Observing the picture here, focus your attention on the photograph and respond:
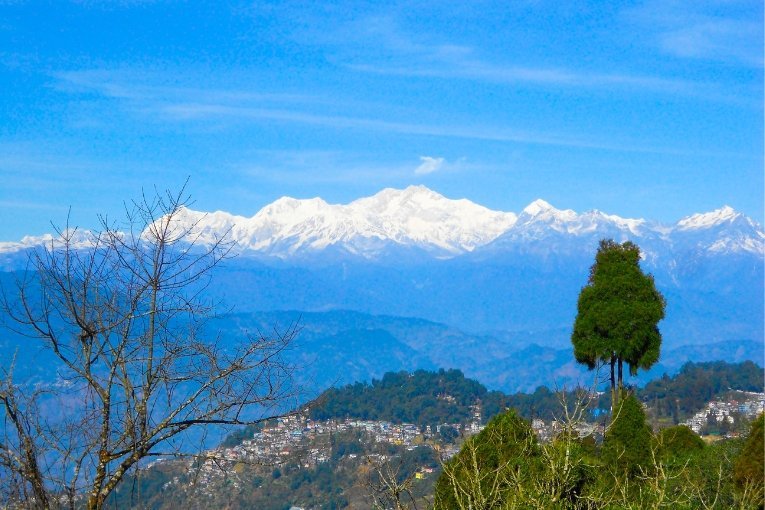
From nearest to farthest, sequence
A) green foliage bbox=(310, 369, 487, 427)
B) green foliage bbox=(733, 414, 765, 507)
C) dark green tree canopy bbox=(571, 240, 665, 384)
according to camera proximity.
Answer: green foliage bbox=(733, 414, 765, 507)
dark green tree canopy bbox=(571, 240, 665, 384)
green foliage bbox=(310, 369, 487, 427)

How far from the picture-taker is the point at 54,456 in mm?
6668

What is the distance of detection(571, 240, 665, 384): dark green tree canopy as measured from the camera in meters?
17.5

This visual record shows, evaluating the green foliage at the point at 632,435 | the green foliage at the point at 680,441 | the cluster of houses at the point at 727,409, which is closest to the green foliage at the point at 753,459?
the green foliage at the point at 632,435

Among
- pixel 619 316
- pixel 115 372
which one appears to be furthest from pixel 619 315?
pixel 115 372

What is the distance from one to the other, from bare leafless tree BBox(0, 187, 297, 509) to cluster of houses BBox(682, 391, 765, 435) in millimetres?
52801

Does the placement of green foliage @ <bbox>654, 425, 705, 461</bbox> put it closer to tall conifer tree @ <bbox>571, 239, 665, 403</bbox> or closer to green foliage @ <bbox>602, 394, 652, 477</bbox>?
green foliage @ <bbox>602, 394, 652, 477</bbox>

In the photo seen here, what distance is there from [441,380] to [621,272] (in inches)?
3697

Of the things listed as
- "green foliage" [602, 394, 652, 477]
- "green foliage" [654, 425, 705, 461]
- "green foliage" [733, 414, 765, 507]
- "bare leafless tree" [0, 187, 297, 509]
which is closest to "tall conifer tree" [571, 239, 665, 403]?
"green foliage" [654, 425, 705, 461]

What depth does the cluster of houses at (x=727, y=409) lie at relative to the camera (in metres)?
59.4

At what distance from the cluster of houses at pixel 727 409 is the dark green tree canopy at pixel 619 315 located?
40.3 metres

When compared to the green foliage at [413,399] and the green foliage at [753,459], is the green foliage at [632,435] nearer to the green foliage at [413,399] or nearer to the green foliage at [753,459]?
the green foliage at [753,459]

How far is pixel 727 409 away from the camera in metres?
69.9

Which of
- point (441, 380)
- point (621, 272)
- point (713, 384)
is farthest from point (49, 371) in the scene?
point (621, 272)

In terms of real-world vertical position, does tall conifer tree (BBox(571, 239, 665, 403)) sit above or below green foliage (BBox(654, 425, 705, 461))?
above
